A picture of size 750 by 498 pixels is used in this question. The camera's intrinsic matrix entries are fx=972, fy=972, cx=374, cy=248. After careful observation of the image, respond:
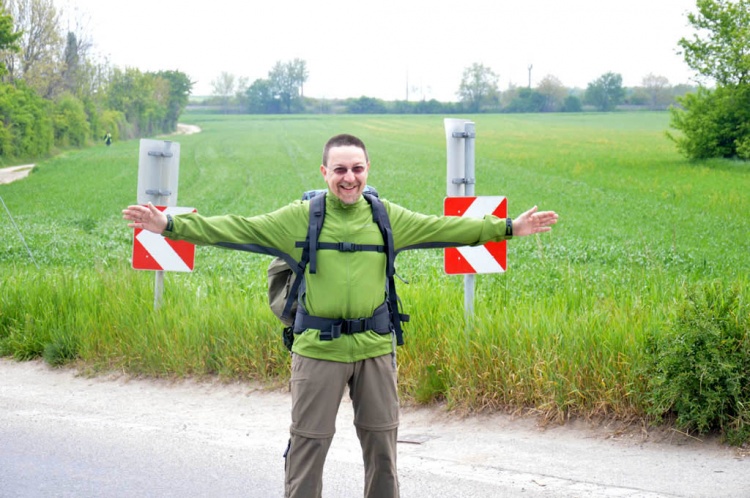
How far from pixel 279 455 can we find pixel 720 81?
43175mm

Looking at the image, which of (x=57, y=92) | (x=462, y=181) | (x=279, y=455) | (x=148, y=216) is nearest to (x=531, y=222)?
(x=148, y=216)

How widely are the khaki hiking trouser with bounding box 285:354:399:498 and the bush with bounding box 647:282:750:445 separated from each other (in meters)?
2.29

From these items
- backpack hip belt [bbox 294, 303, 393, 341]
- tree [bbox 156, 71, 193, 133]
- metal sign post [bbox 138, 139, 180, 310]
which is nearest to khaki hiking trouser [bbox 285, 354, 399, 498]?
backpack hip belt [bbox 294, 303, 393, 341]

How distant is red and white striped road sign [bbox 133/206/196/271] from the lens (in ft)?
27.3

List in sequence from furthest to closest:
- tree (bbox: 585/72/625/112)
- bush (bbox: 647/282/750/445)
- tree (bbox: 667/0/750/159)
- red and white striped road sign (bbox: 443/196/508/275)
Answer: tree (bbox: 585/72/625/112) < tree (bbox: 667/0/750/159) < red and white striped road sign (bbox: 443/196/508/275) < bush (bbox: 647/282/750/445)

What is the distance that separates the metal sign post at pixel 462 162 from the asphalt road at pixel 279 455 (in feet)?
3.98

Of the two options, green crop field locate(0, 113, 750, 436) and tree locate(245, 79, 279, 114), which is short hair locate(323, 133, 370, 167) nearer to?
green crop field locate(0, 113, 750, 436)

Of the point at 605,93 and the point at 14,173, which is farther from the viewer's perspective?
the point at 605,93

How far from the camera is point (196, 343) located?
7.90 metres

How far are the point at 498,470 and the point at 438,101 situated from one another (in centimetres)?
15546

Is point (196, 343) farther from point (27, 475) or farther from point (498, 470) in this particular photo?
point (498, 470)

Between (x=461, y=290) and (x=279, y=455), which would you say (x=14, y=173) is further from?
(x=279, y=455)

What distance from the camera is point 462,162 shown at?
752 centimetres

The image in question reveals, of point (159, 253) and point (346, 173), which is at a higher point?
point (346, 173)
